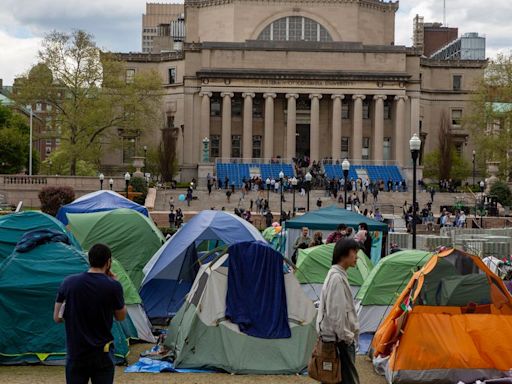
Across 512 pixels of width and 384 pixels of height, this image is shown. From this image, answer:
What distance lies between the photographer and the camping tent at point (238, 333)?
14.6 meters

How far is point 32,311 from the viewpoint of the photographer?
14.9 m

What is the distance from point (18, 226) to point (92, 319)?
315 inches

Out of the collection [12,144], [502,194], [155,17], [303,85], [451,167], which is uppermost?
[155,17]

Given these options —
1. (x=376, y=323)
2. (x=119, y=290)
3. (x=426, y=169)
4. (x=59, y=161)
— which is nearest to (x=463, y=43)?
(x=426, y=169)

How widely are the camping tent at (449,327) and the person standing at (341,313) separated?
10.7 feet

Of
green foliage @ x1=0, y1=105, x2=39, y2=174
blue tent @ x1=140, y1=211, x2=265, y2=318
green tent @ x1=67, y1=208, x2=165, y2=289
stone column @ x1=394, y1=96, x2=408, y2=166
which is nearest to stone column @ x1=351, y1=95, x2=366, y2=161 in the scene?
stone column @ x1=394, y1=96, x2=408, y2=166

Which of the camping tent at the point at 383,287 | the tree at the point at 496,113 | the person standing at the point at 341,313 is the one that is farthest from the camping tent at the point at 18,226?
the tree at the point at 496,113

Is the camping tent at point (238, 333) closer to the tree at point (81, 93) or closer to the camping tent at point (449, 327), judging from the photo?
the camping tent at point (449, 327)

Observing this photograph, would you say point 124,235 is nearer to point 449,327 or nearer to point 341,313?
point 449,327

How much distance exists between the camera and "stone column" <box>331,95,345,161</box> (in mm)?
85125

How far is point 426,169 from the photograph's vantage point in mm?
85750

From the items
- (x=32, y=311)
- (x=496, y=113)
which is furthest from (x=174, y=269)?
(x=496, y=113)

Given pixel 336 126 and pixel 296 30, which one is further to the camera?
pixel 296 30

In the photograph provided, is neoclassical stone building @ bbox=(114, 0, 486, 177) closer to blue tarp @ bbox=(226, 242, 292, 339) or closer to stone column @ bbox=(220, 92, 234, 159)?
stone column @ bbox=(220, 92, 234, 159)
